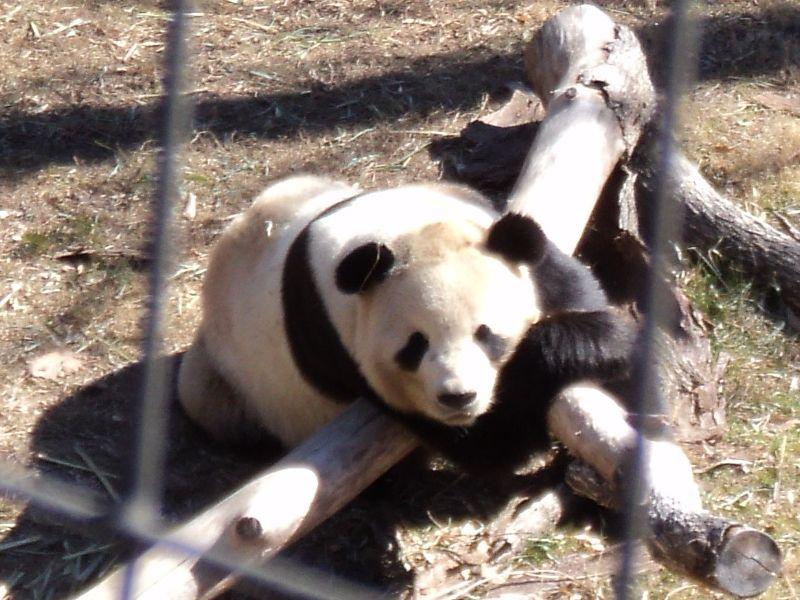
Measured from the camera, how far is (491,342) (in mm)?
3203

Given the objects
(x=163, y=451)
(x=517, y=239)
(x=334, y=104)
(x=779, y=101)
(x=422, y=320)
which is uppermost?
(x=517, y=239)

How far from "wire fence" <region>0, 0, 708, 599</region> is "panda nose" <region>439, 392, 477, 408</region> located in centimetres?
47

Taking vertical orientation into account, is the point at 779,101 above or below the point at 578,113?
below

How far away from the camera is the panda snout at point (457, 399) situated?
3.03 meters

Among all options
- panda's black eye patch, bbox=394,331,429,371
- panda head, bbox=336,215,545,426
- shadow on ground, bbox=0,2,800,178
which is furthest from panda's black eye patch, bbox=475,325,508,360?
shadow on ground, bbox=0,2,800,178

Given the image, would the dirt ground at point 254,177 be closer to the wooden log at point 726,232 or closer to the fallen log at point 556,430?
the wooden log at point 726,232

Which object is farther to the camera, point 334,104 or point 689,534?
point 334,104

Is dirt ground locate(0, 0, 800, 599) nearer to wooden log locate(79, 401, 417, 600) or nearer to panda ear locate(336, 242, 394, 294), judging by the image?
wooden log locate(79, 401, 417, 600)

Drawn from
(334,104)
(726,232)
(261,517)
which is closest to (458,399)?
(261,517)

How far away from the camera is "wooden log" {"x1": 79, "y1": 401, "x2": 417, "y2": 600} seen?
2.77 meters

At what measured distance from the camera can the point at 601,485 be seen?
3.16 metres

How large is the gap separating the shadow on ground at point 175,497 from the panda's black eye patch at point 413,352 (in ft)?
2.32

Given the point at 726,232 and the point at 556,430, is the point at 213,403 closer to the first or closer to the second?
the point at 556,430

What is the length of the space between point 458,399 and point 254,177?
2622 millimetres
